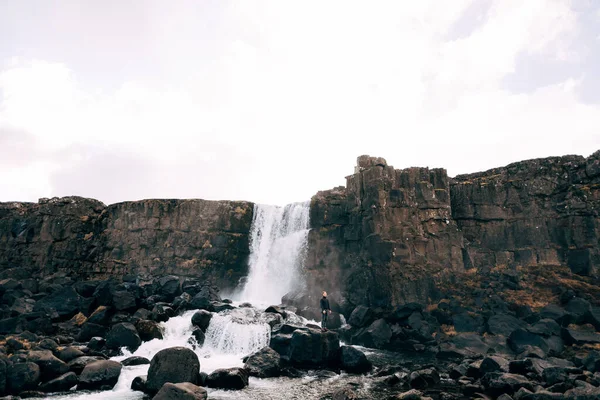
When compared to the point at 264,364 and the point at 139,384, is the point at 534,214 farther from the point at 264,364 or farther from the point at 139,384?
the point at 139,384

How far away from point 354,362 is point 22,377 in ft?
55.9

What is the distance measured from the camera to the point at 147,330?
84.1 feet

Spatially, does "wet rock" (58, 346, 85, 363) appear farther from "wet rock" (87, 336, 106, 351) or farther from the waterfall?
the waterfall

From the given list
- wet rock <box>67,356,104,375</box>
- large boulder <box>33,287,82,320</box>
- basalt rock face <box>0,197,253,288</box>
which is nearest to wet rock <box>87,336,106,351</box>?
wet rock <box>67,356,104,375</box>

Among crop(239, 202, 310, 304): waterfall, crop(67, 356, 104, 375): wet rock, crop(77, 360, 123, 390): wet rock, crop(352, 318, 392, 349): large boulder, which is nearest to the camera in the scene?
crop(77, 360, 123, 390): wet rock

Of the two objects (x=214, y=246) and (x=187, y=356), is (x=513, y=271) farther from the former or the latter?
(x=214, y=246)

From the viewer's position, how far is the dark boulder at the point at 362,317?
33188 mm

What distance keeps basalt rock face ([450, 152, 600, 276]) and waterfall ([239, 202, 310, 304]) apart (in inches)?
757

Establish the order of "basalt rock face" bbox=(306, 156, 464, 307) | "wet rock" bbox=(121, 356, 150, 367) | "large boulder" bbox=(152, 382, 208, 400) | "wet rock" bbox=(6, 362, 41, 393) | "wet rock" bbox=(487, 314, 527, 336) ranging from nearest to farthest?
1. "large boulder" bbox=(152, 382, 208, 400)
2. "wet rock" bbox=(6, 362, 41, 393)
3. "wet rock" bbox=(121, 356, 150, 367)
4. "wet rock" bbox=(487, 314, 527, 336)
5. "basalt rock face" bbox=(306, 156, 464, 307)

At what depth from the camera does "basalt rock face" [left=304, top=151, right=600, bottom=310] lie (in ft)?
123

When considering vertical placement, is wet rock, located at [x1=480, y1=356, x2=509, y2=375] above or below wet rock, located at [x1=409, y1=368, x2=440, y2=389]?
above

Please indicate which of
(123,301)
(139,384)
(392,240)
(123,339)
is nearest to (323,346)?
(139,384)

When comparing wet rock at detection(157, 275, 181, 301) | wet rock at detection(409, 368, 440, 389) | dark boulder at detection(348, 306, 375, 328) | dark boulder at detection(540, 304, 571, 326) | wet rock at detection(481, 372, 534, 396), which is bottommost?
wet rock at detection(409, 368, 440, 389)

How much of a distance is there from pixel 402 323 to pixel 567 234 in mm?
19965
